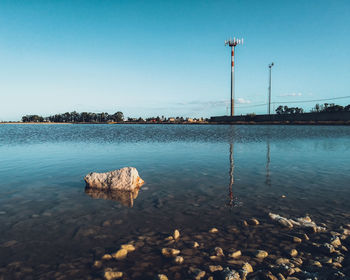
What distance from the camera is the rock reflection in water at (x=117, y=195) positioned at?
352 inches

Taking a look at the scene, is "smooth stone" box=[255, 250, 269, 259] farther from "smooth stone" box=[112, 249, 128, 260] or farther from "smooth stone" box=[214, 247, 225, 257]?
"smooth stone" box=[112, 249, 128, 260]

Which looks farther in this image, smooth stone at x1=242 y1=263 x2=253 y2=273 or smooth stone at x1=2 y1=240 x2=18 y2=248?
smooth stone at x1=2 y1=240 x2=18 y2=248

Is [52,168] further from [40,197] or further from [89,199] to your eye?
[89,199]

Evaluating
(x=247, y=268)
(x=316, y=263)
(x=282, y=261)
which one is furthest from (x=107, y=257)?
(x=316, y=263)

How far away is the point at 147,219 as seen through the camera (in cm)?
722

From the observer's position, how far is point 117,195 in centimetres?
964

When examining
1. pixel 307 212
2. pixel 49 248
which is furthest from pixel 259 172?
pixel 49 248

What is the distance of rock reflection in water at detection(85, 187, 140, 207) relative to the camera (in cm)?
894

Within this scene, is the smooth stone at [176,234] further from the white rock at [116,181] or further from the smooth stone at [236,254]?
the white rock at [116,181]

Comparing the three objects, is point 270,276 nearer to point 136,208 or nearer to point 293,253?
point 293,253

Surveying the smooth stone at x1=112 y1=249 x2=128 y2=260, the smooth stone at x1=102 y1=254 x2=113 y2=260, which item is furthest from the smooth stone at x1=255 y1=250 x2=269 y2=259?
the smooth stone at x1=102 y1=254 x2=113 y2=260

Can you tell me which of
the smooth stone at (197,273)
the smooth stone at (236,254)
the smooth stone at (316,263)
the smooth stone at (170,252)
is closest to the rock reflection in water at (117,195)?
the smooth stone at (170,252)

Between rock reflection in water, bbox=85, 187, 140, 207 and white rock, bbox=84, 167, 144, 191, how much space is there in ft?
0.75

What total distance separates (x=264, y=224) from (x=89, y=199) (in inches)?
268
